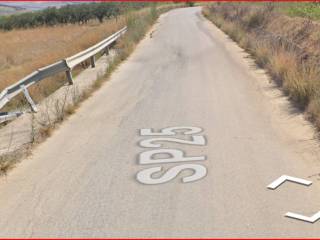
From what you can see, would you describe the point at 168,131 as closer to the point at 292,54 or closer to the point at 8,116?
the point at 8,116

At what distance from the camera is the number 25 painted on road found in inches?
216

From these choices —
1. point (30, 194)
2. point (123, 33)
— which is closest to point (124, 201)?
point (30, 194)

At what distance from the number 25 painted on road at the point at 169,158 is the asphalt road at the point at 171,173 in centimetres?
1

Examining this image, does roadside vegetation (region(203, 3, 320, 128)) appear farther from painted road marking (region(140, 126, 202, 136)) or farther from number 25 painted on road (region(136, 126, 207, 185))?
number 25 painted on road (region(136, 126, 207, 185))

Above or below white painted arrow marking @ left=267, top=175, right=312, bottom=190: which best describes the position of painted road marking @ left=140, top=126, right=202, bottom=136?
below

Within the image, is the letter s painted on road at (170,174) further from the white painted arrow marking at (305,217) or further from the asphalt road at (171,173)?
the white painted arrow marking at (305,217)

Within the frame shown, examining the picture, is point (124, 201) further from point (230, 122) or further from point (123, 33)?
point (123, 33)

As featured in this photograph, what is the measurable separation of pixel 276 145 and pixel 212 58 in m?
9.64

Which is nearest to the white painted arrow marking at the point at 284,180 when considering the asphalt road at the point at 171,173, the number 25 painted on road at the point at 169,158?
the asphalt road at the point at 171,173

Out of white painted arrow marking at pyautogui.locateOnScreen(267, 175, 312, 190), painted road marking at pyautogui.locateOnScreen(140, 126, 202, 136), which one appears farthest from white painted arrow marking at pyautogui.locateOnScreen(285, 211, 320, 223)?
A: painted road marking at pyautogui.locateOnScreen(140, 126, 202, 136)

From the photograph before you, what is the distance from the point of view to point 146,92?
10641 millimetres

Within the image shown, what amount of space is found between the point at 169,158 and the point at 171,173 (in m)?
0.53

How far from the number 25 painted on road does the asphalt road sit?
0.01 metres

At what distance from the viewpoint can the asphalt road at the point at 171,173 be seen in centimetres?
436
